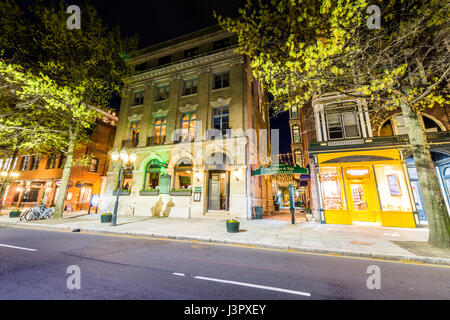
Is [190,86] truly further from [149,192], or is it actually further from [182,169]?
[149,192]

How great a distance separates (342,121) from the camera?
1236cm

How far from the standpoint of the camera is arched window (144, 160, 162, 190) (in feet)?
53.7

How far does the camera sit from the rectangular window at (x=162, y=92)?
1885 cm

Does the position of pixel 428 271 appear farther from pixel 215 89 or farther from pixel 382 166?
pixel 215 89

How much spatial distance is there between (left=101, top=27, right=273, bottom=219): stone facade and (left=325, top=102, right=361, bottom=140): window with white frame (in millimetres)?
5864

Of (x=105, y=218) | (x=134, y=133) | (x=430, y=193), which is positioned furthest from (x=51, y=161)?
(x=430, y=193)

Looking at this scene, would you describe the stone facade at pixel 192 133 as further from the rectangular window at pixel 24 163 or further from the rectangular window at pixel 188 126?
the rectangular window at pixel 24 163

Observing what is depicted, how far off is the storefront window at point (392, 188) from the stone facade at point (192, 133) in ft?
26.5

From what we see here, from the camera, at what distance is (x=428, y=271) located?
4293mm

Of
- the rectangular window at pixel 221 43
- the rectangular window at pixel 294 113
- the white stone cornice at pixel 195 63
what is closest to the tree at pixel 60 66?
the white stone cornice at pixel 195 63

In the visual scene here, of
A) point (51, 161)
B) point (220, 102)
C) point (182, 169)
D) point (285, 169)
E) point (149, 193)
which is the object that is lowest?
point (149, 193)

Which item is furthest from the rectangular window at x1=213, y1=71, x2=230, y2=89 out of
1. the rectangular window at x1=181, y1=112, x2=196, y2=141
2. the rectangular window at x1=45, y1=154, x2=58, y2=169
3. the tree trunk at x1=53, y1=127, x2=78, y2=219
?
the rectangular window at x1=45, y1=154, x2=58, y2=169

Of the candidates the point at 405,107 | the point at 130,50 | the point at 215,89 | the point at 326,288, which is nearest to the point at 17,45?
the point at 130,50

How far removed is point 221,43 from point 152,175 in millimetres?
14540
